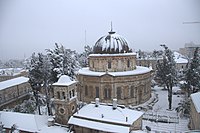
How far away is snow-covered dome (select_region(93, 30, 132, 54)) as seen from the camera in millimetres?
35375

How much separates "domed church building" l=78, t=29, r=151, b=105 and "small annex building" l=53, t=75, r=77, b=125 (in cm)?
931

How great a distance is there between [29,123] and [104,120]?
8143 millimetres

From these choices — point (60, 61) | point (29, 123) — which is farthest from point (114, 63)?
point (29, 123)

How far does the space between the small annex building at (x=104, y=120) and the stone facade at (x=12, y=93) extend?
61.3 feet

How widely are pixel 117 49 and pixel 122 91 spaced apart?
740 centimetres

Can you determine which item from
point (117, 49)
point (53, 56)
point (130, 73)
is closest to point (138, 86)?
point (130, 73)

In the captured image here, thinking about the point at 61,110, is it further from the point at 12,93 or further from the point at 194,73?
the point at 12,93

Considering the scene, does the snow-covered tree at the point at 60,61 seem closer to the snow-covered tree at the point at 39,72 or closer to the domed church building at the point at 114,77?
the snow-covered tree at the point at 39,72

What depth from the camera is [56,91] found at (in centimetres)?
2314

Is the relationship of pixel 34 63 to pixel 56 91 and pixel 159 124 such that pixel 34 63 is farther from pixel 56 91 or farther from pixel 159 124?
pixel 159 124

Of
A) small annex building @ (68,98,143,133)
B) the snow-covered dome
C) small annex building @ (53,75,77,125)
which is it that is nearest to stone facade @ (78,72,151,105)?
the snow-covered dome

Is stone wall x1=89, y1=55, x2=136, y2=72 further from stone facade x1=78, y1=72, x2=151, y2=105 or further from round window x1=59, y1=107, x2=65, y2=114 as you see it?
round window x1=59, y1=107, x2=65, y2=114

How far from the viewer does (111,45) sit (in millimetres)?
35594

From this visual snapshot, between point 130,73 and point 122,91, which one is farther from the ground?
point 130,73
